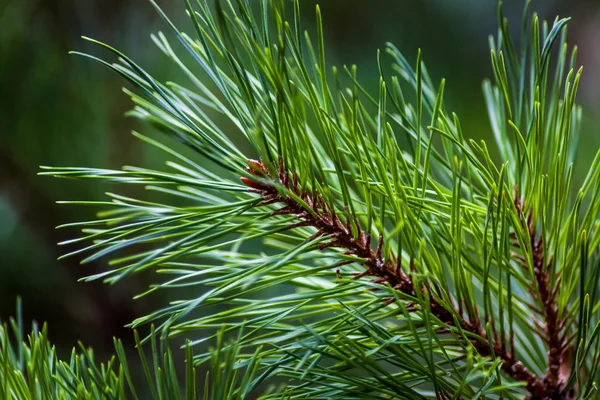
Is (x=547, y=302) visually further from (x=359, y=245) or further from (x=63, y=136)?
(x=63, y=136)

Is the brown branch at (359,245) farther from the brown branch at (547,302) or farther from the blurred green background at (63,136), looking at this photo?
the blurred green background at (63,136)

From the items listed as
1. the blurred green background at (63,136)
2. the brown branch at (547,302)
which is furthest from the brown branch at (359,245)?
the blurred green background at (63,136)

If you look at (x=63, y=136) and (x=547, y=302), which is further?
(x=63, y=136)

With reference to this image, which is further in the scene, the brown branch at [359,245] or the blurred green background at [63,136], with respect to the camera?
the blurred green background at [63,136]

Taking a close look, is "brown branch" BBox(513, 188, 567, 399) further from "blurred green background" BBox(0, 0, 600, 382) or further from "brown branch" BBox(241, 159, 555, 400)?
"blurred green background" BBox(0, 0, 600, 382)

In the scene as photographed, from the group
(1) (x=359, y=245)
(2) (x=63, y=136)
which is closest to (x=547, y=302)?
(1) (x=359, y=245)

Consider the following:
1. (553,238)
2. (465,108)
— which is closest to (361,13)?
(465,108)

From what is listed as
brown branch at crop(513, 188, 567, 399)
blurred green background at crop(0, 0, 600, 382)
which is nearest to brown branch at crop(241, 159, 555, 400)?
brown branch at crop(513, 188, 567, 399)

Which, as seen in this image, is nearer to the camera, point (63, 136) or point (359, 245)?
point (359, 245)

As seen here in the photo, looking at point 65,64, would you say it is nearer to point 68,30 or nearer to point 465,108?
point 68,30
